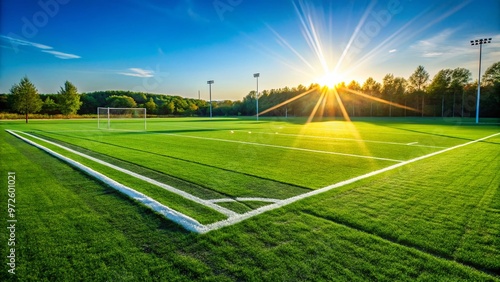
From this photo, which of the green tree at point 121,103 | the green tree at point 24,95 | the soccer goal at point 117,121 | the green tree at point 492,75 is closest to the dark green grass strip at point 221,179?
the soccer goal at point 117,121

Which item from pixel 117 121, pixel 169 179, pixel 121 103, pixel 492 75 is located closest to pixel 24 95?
pixel 117 121

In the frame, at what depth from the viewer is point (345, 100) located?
256ft

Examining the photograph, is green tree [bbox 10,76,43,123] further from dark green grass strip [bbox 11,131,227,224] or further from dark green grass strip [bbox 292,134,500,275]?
dark green grass strip [bbox 292,134,500,275]

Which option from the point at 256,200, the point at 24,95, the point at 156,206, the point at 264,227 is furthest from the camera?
the point at 24,95

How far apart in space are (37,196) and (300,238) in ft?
14.7

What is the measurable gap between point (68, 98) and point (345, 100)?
226ft

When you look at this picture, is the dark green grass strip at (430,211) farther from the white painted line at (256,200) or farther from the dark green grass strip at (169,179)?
the dark green grass strip at (169,179)

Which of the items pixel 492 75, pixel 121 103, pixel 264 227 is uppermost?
pixel 492 75

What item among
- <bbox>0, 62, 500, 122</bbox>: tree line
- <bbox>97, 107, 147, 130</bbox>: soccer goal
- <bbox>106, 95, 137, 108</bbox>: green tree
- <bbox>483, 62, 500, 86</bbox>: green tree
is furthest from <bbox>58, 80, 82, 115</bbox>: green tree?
<bbox>483, 62, 500, 86</bbox>: green tree

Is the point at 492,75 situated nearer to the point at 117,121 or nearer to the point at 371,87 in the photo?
the point at 371,87

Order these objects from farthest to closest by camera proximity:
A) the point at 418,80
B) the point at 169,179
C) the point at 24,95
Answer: the point at 418,80
the point at 24,95
the point at 169,179

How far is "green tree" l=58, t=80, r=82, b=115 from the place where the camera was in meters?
54.6

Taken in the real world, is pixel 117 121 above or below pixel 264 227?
above

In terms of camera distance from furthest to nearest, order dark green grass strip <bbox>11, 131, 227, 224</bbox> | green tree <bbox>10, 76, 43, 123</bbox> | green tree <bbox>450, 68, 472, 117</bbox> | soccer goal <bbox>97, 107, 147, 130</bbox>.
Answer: green tree <bbox>450, 68, 472, 117</bbox> → green tree <bbox>10, 76, 43, 123</bbox> → soccer goal <bbox>97, 107, 147, 130</bbox> → dark green grass strip <bbox>11, 131, 227, 224</bbox>
